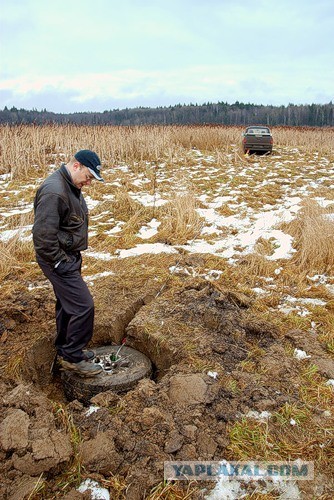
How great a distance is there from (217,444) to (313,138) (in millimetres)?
22678

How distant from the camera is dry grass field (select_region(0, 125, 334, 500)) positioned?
229cm

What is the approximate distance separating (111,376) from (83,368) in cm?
26

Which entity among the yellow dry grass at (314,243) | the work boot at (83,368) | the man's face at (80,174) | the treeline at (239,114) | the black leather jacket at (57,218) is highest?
the treeline at (239,114)

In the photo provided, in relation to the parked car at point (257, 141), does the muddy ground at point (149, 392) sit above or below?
below

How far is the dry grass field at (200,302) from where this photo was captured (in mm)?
2295

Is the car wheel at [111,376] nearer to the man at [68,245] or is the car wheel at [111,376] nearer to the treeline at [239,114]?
the man at [68,245]

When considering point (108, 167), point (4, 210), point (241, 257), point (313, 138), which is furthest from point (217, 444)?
point (313, 138)

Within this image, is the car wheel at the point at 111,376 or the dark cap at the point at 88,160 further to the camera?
the car wheel at the point at 111,376

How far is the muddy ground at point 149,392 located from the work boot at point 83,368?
0.90ft

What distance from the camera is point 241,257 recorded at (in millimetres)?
5398

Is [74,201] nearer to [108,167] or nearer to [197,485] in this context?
[197,485]

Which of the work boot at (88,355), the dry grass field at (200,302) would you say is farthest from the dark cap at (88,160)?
the dry grass field at (200,302)

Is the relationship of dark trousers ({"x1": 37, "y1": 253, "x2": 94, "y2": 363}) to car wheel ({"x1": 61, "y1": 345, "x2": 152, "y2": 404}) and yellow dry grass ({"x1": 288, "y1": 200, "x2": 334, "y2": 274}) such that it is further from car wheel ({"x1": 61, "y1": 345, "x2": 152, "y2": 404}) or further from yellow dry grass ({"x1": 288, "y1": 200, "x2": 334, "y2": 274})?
yellow dry grass ({"x1": 288, "y1": 200, "x2": 334, "y2": 274})

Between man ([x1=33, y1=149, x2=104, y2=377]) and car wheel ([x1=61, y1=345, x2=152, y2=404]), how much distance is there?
0.28 feet
